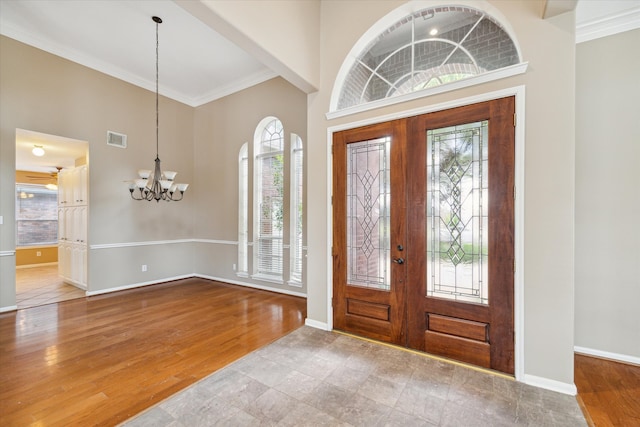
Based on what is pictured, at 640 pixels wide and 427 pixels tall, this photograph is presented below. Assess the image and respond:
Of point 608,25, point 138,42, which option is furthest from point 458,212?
point 138,42

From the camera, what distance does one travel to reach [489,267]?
7.81 ft

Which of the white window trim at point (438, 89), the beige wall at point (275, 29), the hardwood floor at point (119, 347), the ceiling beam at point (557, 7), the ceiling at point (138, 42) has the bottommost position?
the hardwood floor at point (119, 347)

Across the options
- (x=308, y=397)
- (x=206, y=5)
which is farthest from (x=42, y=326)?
(x=206, y=5)

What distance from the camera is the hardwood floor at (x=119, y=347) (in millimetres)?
1990

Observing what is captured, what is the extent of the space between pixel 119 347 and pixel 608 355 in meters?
4.98

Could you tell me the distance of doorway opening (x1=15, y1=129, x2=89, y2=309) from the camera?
4630mm

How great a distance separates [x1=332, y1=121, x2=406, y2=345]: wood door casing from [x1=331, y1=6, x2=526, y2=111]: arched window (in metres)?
0.47

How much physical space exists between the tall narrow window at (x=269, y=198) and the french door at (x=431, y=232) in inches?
78.5

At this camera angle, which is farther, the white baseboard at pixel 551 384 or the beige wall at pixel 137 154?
the beige wall at pixel 137 154

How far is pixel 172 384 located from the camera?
222cm

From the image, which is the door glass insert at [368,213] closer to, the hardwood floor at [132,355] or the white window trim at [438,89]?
the white window trim at [438,89]

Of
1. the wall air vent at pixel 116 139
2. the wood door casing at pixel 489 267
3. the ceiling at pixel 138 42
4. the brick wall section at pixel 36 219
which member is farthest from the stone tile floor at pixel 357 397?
the brick wall section at pixel 36 219

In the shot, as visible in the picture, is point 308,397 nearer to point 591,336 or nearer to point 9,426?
point 9,426

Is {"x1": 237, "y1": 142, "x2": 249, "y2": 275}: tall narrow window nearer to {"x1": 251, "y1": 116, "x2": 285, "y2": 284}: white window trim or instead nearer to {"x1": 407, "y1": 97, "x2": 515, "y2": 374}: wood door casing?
{"x1": 251, "y1": 116, "x2": 285, "y2": 284}: white window trim
